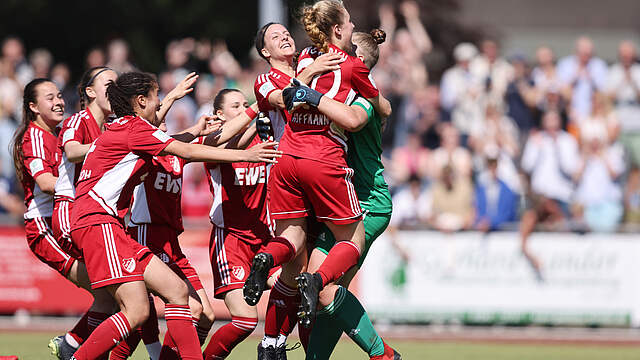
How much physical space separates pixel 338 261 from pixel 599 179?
297 inches

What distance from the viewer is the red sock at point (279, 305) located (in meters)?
7.20

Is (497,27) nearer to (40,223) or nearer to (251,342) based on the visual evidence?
(251,342)

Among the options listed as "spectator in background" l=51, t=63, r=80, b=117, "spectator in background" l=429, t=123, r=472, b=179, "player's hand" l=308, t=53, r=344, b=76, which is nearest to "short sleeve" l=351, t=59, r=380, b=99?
"player's hand" l=308, t=53, r=344, b=76

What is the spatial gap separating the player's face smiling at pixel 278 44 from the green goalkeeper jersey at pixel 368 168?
29.8 inches

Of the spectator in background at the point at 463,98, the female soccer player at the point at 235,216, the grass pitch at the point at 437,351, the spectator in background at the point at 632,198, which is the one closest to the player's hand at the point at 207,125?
the female soccer player at the point at 235,216

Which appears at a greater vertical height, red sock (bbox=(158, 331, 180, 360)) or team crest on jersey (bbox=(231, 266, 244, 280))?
team crest on jersey (bbox=(231, 266, 244, 280))

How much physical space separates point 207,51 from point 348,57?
9802mm

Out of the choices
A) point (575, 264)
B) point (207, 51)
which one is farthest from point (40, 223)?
point (207, 51)

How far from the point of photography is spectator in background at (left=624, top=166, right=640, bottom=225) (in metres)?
13.5

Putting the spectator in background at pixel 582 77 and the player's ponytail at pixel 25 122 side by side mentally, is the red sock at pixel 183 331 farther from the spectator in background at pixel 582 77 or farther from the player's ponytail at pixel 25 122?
the spectator in background at pixel 582 77

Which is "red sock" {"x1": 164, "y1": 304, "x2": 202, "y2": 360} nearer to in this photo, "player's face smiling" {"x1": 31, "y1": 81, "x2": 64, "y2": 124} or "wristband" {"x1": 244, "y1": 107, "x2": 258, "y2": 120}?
"wristband" {"x1": 244, "y1": 107, "x2": 258, "y2": 120}

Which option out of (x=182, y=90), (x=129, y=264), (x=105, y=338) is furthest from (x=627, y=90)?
(x=105, y=338)

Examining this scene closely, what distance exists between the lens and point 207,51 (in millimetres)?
16406

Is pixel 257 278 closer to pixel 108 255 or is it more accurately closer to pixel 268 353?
pixel 268 353
